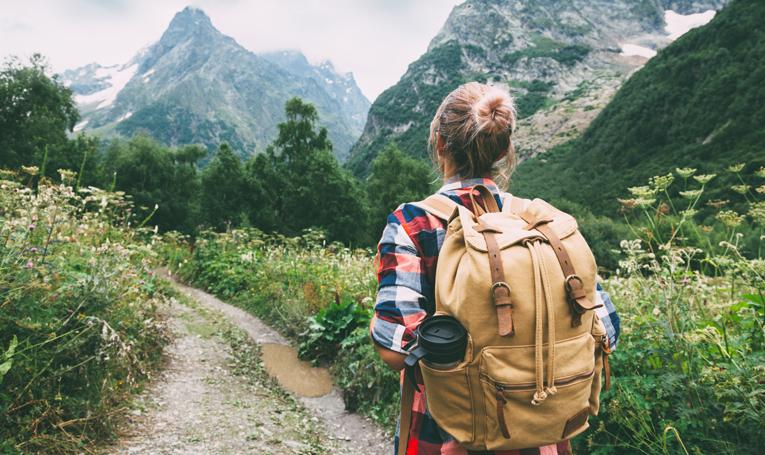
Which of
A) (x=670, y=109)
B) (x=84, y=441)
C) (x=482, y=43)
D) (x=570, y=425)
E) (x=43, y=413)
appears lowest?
(x=84, y=441)

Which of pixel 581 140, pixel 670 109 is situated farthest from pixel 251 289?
pixel 581 140

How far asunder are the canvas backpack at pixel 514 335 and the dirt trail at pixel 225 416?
2.41 metres

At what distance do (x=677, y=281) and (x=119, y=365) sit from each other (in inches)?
176

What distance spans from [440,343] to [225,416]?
9.87ft

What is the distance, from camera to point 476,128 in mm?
1242

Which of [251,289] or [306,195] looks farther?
[306,195]

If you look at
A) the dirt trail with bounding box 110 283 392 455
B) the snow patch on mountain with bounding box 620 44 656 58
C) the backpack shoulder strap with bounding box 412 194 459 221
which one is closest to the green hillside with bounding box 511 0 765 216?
the dirt trail with bounding box 110 283 392 455

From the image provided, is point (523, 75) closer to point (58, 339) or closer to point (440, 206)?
point (440, 206)

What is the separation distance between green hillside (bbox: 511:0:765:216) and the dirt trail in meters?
40.5

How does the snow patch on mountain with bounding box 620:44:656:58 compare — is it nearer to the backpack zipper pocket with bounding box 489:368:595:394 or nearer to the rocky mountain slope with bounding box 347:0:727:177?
the rocky mountain slope with bounding box 347:0:727:177

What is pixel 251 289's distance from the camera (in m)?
7.09

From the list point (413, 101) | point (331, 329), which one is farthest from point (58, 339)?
point (413, 101)

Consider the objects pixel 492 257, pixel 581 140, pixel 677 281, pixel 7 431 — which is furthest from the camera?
pixel 581 140

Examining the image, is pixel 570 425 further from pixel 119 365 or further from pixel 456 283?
pixel 119 365
